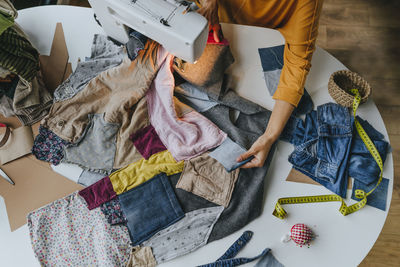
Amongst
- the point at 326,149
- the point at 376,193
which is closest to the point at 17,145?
the point at 326,149

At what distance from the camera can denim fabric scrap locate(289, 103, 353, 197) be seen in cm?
155

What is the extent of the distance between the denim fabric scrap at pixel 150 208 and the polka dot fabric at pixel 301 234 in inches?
20.5

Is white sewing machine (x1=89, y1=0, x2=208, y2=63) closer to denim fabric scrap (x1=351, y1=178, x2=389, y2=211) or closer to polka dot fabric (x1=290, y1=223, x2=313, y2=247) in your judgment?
polka dot fabric (x1=290, y1=223, x2=313, y2=247)

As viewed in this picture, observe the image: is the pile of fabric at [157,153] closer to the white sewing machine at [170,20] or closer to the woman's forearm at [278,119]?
the woman's forearm at [278,119]

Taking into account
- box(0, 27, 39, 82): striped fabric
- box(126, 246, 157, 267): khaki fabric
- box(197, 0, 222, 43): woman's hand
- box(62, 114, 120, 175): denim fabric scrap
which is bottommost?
box(126, 246, 157, 267): khaki fabric

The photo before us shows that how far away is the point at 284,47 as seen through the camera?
1772 millimetres

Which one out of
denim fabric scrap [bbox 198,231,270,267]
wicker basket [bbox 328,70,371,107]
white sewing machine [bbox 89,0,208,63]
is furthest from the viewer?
wicker basket [bbox 328,70,371,107]

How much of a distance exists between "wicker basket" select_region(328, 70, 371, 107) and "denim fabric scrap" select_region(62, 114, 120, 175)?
3.82 ft

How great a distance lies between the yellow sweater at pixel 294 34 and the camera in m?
1.56

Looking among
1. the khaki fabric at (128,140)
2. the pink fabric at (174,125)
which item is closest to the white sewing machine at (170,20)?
the pink fabric at (174,125)

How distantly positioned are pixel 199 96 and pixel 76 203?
84 cm

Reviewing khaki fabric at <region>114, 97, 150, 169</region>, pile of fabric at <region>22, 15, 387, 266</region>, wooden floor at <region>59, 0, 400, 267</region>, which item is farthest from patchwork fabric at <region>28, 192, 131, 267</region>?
wooden floor at <region>59, 0, 400, 267</region>

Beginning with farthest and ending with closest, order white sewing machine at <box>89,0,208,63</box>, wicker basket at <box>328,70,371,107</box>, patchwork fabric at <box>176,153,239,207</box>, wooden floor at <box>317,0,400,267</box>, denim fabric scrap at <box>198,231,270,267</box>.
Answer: wooden floor at <box>317,0,400,267</box>, wicker basket at <box>328,70,371,107</box>, patchwork fabric at <box>176,153,239,207</box>, denim fabric scrap at <box>198,231,270,267</box>, white sewing machine at <box>89,0,208,63</box>

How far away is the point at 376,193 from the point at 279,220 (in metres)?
0.50
